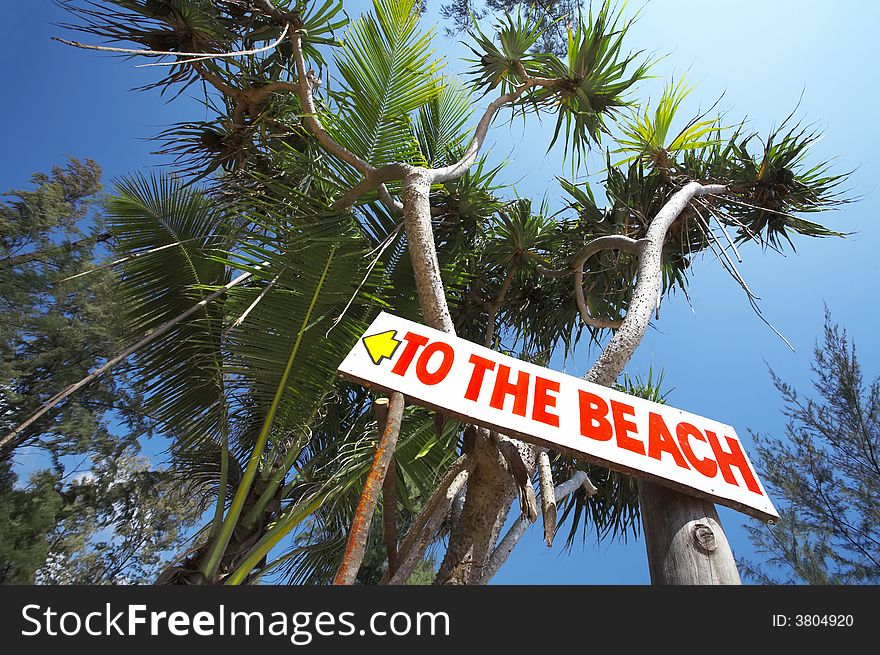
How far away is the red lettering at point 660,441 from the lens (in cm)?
174

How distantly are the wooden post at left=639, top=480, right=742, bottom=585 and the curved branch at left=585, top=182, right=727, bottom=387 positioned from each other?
84 cm

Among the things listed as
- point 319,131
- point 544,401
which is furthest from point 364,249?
point 544,401

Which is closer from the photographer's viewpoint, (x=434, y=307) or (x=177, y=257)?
(x=434, y=307)

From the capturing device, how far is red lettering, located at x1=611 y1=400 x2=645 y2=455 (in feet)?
5.69

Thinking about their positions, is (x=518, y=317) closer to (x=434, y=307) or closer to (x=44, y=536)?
(x=434, y=307)

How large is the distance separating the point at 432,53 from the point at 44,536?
813cm

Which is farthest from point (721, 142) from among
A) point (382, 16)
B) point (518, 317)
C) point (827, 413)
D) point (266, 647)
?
point (827, 413)

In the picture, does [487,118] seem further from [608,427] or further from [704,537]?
[704,537]

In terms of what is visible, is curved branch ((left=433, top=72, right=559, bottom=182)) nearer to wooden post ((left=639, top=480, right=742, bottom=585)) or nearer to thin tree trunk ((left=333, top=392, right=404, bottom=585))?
thin tree trunk ((left=333, top=392, right=404, bottom=585))

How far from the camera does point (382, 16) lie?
10.6 ft

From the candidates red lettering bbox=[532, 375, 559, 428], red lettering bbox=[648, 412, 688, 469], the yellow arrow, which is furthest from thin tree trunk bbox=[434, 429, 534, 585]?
the yellow arrow

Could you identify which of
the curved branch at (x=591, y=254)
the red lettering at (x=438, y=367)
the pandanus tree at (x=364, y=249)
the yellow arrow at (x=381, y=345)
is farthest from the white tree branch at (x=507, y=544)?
the curved branch at (x=591, y=254)

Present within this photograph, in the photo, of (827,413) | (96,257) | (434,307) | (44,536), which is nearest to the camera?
(434,307)

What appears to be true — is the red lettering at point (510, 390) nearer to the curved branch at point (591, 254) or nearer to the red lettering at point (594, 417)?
the red lettering at point (594, 417)
